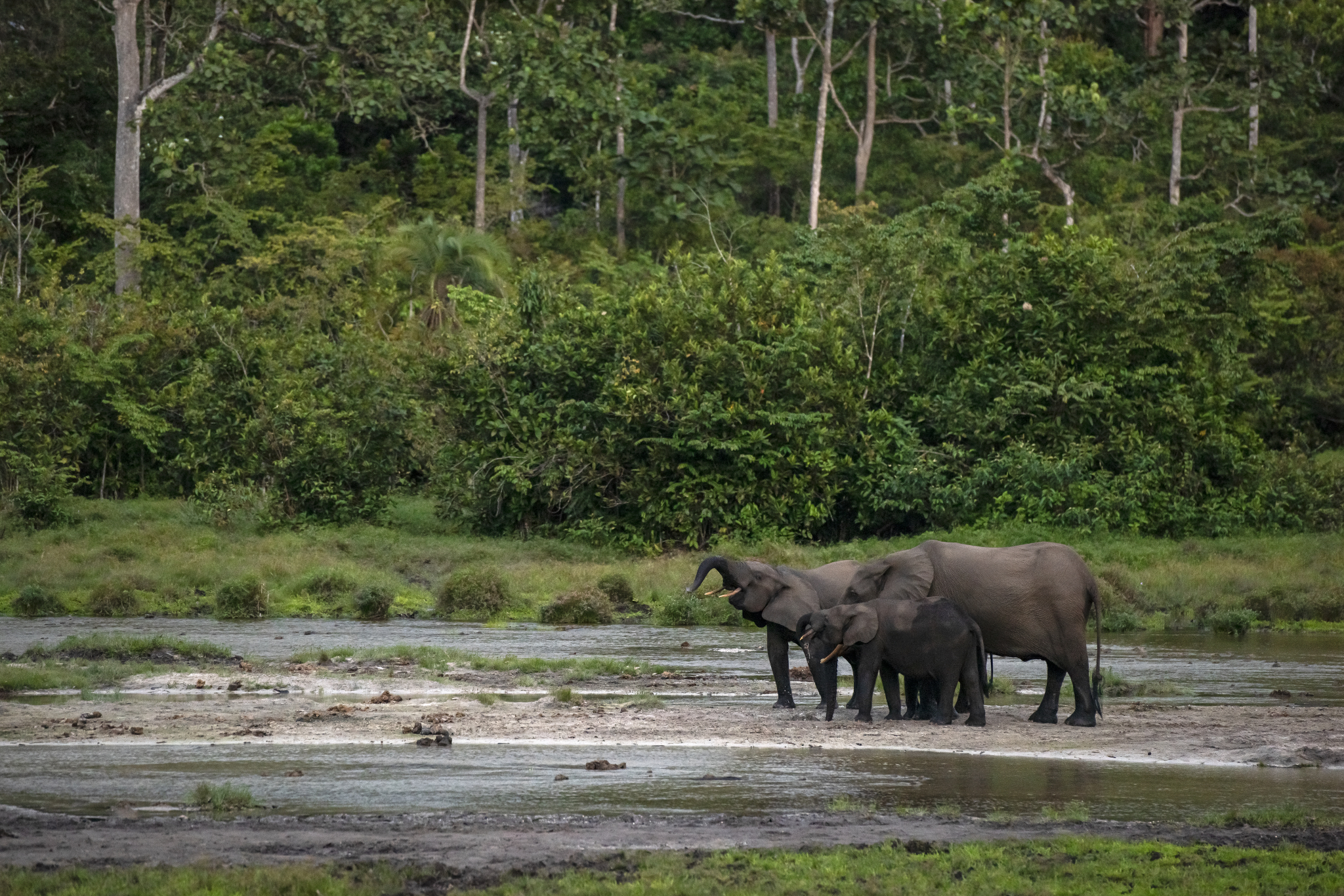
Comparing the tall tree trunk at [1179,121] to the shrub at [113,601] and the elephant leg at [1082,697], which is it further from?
the elephant leg at [1082,697]

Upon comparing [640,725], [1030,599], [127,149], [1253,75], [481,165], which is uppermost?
[1253,75]

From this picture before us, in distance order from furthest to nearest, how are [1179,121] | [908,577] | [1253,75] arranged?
[1253,75] → [1179,121] → [908,577]

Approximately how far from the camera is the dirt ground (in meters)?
13.3

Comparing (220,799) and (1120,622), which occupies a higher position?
(220,799)

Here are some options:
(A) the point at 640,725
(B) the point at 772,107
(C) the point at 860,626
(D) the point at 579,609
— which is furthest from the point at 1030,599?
(B) the point at 772,107

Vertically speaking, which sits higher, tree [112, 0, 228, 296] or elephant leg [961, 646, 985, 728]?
tree [112, 0, 228, 296]

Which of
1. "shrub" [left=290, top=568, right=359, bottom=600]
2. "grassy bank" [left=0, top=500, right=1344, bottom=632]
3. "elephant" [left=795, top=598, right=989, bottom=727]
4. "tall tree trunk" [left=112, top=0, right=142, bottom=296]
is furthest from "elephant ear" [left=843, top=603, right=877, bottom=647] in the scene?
"tall tree trunk" [left=112, top=0, right=142, bottom=296]

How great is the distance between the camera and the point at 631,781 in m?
11.7

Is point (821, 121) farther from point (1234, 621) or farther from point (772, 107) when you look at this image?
point (1234, 621)

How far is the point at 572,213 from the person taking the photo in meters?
48.5

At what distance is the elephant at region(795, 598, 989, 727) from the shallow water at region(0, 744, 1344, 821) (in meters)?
1.43

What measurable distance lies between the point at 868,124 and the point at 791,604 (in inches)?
1294

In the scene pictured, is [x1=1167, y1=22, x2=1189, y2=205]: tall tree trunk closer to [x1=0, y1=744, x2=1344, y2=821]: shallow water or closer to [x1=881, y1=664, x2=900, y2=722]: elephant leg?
[x1=881, y1=664, x2=900, y2=722]: elephant leg

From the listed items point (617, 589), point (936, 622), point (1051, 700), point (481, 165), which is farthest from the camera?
point (481, 165)
